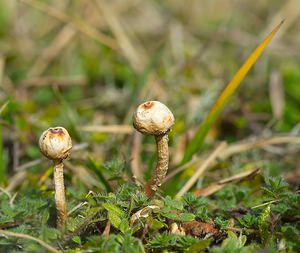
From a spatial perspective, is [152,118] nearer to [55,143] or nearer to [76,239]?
[55,143]

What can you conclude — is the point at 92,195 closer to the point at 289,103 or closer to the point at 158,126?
the point at 158,126

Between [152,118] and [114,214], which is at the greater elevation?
[152,118]

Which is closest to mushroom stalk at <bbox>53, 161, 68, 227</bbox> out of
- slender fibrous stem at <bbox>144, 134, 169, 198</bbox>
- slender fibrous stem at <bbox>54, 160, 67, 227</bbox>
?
slender fibrous stem at <bbox>54, 160, 67, 227</bbox>

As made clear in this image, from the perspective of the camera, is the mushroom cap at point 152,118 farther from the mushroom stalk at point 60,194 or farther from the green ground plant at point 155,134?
the mushroom stalk at point 60,194

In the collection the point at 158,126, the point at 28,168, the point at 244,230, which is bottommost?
the point at 28,168

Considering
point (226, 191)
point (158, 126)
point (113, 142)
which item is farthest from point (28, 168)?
point (158, 126)

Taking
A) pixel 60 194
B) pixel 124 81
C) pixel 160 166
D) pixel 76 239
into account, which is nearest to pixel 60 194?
pixel 60 194
